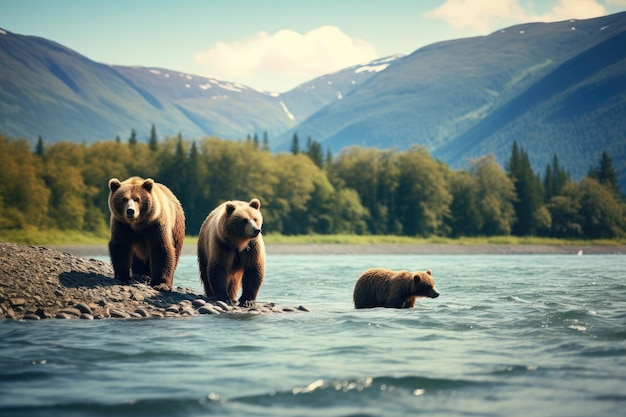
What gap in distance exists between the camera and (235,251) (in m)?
15.3

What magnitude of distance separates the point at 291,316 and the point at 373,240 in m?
85.5

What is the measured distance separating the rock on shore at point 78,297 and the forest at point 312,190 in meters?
71.4

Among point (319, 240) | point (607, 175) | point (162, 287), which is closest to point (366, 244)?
point (319, 240)

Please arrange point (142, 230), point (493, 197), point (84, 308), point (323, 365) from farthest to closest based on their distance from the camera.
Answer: point (493, 197)
point (142, 230)
point (84, 308)
point (323, 365)

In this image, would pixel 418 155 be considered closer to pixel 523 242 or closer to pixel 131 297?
pixel 523 242

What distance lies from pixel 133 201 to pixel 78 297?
224cm

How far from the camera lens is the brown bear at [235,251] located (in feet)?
49.0

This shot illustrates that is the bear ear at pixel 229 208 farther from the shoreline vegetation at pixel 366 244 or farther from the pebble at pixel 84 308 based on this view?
the shoreline vegetation at pixel 366 244

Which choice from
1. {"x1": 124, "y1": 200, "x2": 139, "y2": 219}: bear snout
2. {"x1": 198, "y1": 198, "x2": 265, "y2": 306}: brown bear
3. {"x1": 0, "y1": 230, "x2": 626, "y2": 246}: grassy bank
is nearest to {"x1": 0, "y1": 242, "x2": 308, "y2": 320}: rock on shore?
{"x1": 198, "y1": 198, "x2": 265, "y2": 306}: brown bear

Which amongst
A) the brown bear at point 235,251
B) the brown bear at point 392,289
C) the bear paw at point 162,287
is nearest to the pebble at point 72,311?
the bear paw at point 162,287

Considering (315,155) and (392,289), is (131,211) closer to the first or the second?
(392,289)

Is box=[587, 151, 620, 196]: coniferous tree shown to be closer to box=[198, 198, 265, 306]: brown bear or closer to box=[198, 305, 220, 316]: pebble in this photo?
box=[198, 198, 265, 306]: brown bear

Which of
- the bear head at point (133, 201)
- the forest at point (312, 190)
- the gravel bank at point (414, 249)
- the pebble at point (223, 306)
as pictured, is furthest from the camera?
the forest at point (312, 190)

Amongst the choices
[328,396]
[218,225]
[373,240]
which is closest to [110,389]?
[328,396]
